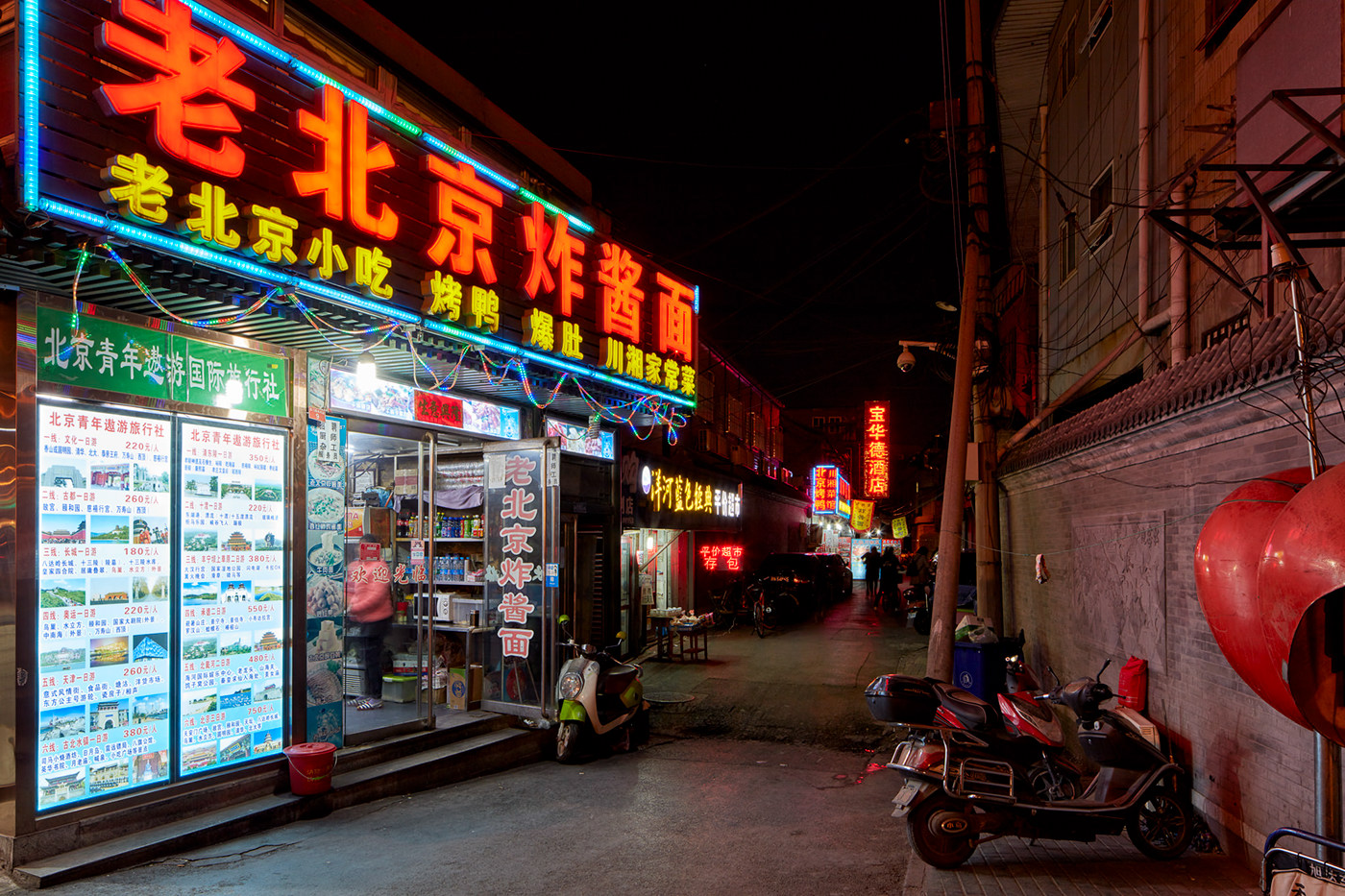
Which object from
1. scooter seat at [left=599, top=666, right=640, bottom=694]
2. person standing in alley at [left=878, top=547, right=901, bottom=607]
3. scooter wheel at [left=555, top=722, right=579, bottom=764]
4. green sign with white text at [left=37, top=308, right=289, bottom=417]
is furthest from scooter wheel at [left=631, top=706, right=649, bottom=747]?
person standing in alley at [left=878, top=547, right=901, bottom=607]

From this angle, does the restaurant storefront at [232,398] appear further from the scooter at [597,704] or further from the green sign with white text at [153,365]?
the scooter at [597,704]

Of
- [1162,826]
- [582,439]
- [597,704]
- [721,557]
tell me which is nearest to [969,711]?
[1162,826]

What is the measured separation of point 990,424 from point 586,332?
689cm

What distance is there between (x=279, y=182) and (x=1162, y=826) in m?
8.79

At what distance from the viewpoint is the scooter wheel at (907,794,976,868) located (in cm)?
611

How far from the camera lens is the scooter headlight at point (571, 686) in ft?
32.3

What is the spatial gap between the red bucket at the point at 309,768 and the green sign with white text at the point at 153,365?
124 inches

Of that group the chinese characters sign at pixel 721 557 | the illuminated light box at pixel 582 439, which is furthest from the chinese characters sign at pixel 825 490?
the illuminated light box at pixel 582 439

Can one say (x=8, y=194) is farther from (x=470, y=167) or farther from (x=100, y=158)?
(x=470, y=167)

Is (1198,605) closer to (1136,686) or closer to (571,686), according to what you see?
(1136,686)

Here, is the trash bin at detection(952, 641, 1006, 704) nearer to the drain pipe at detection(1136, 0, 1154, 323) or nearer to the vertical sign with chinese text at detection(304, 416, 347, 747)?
the drain pipe at detection(1136, 0, 1154, 323)

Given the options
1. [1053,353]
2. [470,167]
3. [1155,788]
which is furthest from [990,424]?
[470,167]

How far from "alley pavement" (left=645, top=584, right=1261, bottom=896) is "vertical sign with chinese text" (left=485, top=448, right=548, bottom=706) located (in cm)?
216

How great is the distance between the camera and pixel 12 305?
20.7 feet
